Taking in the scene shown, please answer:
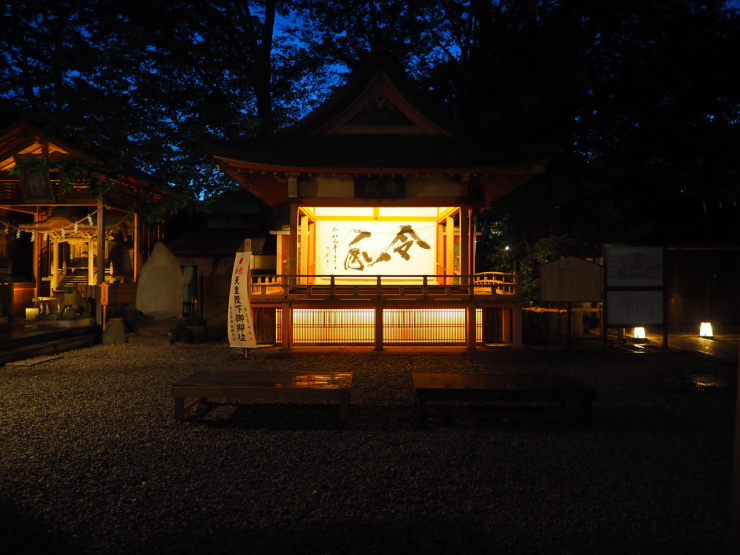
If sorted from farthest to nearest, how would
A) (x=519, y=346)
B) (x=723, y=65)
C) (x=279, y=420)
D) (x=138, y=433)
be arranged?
1. (x=723, y=65)
2. (x=519, y=346)
3. (x=279, y=420)
4. (x=138, y=433)

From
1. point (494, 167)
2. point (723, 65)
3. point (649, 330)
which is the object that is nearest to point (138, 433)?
point (494, 167)

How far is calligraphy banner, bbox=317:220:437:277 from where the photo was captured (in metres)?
15.3

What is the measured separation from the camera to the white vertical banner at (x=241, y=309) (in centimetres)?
1084

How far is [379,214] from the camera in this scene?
603 inches

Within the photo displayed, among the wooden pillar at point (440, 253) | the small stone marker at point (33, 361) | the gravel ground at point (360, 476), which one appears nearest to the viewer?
the gravel ground at point (360, 476)

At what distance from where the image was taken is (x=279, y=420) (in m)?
6.50

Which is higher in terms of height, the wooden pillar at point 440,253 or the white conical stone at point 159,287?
the wooden pillar at point 440,253

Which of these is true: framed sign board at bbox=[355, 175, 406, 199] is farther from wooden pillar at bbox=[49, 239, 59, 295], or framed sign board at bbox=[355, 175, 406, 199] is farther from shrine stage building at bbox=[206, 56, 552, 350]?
wooden pillar at bbox=[49, 239, 59, 295]

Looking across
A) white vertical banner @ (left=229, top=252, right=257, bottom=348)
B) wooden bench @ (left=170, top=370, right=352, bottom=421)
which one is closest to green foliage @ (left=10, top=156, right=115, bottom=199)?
white vertical banner @ (left=229, top=252, right=257, bottom=348)

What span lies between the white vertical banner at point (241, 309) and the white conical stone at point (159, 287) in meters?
4.84

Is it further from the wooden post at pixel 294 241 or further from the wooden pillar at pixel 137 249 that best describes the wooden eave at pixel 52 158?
the wooden post at pixel 294 241

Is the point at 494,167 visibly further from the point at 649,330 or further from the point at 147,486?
the point at 147,486

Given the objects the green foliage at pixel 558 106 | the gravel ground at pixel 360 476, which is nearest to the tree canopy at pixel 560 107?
the green foliage at pixel 558 106

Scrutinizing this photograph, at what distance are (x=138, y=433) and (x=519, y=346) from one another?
28.4 ft
